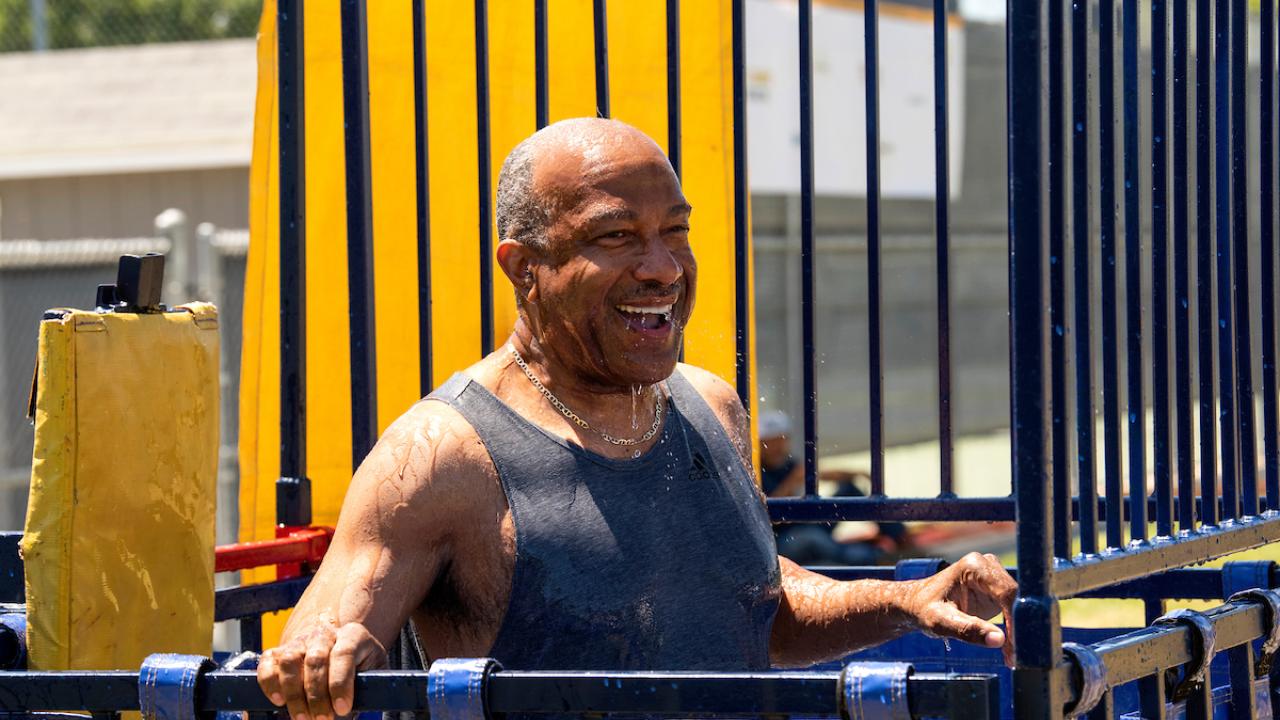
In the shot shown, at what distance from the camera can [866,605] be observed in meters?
2.82

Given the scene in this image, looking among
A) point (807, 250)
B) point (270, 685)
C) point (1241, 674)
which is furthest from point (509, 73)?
point (1241, 674)

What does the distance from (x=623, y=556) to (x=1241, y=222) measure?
1122mm

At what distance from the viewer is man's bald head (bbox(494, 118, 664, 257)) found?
264cm

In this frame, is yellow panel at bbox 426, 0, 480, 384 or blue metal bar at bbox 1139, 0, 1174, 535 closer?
blue metal bar at bbox 1139, 0, 1174, 535

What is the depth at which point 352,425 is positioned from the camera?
332cm

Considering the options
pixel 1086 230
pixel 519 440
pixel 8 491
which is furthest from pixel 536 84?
pixel 8 491

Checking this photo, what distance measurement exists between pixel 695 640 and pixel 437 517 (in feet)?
1.52

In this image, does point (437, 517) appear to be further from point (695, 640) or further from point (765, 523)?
point (765, 523)

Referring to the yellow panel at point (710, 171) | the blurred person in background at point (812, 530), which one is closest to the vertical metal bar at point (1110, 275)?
the yellow panel at point (710, 171)

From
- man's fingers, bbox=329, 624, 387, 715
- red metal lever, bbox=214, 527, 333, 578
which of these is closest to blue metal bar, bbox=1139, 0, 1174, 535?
man's fingers, bbox=329, 624, 387, 715

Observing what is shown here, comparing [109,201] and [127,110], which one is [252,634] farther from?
[127,110]

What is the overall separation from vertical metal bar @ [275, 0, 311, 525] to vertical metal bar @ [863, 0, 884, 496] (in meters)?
1.15

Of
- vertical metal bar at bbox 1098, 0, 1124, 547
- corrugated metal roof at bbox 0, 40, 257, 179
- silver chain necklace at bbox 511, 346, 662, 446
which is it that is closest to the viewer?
vertical metal bar at bbox 1098, 0, 1124, 547

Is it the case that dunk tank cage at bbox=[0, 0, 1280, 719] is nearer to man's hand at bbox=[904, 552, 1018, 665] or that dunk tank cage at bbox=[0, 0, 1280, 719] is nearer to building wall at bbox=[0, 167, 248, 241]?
man's hand at bbox=[904, 552, 1018, 665]
